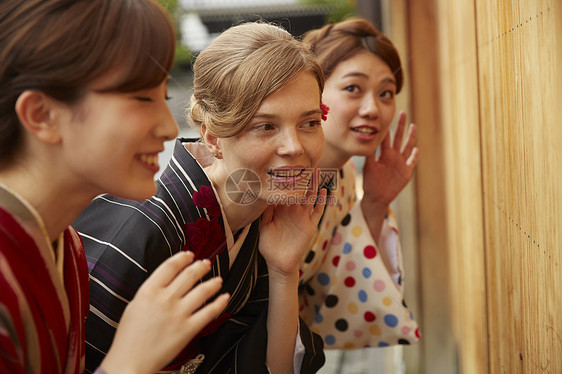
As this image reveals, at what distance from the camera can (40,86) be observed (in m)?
0.67

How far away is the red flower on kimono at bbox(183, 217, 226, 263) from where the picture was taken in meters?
1.03

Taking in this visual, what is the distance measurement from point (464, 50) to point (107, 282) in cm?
112

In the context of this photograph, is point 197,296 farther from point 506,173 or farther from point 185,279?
point 506,173

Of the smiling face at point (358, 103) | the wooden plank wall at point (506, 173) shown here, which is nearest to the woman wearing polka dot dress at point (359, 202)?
the smiling face at point (358, 103)

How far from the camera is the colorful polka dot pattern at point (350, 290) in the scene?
1542 mm

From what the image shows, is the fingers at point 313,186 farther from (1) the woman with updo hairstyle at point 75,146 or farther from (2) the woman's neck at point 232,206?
(1) the woman with updo hairstyle at point 75,146

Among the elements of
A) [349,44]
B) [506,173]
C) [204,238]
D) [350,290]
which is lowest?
[350,290]

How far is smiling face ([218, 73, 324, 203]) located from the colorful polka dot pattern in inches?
20.8

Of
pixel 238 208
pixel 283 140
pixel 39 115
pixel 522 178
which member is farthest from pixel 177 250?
pixel 522 178

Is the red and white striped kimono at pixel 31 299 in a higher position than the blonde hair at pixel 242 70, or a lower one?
lower

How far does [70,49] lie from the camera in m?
0.67

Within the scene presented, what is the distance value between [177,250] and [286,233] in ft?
0.65

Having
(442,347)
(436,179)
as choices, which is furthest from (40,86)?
(442,347)
